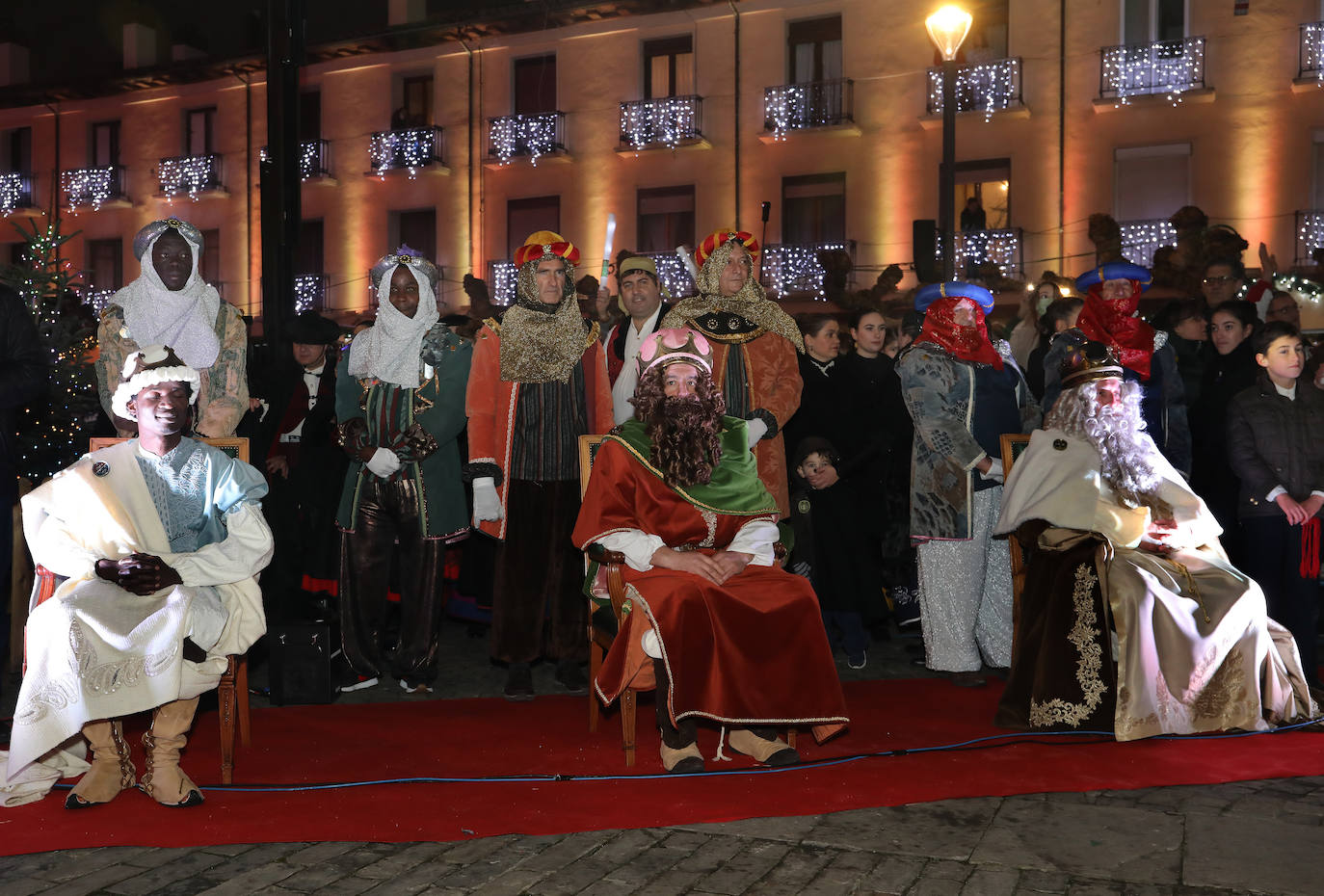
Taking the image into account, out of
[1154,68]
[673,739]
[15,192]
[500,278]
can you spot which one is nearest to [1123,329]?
[673,739]

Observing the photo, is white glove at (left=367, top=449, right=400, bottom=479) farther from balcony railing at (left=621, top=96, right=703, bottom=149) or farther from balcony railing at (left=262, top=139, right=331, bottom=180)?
balcony railing at (left=262, top=139, right=331, bottom=180)

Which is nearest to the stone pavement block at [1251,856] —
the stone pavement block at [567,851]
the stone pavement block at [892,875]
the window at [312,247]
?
the stone pavement block at [892,875]

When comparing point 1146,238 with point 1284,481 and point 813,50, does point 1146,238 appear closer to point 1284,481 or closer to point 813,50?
point 813,50

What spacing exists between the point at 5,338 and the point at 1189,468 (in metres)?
5.29

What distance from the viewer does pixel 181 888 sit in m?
3.37

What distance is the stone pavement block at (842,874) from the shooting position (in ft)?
11.0

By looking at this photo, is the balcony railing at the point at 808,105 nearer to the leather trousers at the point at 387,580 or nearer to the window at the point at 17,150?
the leather trousers at the point at 387,580

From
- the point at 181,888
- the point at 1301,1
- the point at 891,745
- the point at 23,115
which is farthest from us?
the point at 23,115

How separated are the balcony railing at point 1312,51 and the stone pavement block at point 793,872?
53.4 ft

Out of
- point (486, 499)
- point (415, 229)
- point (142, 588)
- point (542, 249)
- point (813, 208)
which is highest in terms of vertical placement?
point (415, 229)

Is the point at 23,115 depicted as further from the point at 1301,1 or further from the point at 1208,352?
the point at 1208,352

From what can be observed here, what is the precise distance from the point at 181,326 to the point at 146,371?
47.1 inches

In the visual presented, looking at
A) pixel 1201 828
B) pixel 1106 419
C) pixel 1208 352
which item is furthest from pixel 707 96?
pixel 1201 828

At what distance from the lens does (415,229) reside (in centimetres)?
2305
